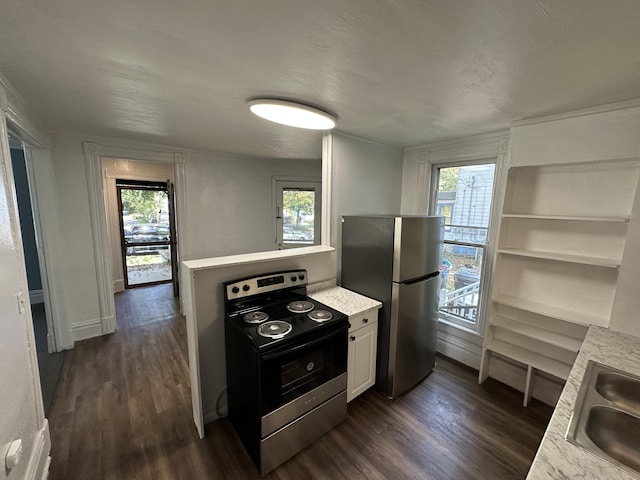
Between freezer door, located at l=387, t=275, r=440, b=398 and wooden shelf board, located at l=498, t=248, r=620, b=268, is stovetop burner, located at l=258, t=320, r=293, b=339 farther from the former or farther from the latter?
wooden shelf board, located at l=498, t=248, r=620, b=268

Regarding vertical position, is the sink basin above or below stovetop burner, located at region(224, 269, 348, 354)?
below

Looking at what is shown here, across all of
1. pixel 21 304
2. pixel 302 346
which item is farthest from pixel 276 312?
pixel 21 304

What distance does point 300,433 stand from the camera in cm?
168

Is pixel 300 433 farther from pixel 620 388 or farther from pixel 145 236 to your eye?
pixel 145 236

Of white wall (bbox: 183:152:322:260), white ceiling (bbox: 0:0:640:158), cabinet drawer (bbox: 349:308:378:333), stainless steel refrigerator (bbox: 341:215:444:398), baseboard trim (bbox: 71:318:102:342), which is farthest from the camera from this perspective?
white wall (bbox: 183:152:322:260)

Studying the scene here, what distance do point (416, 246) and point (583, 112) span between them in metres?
1.37

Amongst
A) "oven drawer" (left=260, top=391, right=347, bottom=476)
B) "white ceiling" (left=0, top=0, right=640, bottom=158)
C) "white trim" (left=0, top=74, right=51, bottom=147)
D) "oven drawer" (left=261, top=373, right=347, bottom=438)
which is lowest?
"oven drawer" (left=260, top=391, right=347, bottom=476)

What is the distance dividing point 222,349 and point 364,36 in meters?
2.03

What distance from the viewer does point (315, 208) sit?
441 centimetres

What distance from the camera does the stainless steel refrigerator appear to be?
2.08m

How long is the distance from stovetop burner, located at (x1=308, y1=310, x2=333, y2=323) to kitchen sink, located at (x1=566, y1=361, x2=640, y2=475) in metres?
1.20

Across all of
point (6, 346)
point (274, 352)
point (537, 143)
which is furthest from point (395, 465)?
point (537, 143)

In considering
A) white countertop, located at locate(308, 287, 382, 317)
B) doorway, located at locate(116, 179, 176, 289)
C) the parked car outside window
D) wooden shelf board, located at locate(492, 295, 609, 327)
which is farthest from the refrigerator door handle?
the parked car outside window

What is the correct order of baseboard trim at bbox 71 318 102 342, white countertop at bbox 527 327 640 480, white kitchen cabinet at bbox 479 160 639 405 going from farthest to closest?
baseboard trim at bbox 71 318 102 342
white kitchen cabinet at bbox 479 160 639 405
white countertop at bbox 527 327 640 480
